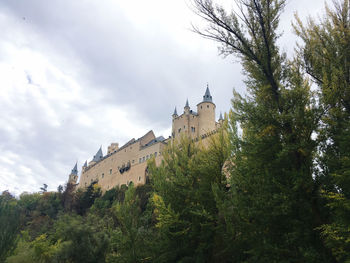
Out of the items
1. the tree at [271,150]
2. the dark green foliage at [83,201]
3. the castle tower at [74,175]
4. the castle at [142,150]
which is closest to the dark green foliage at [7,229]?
the tree at [271,150]

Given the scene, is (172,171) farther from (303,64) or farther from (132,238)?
(303,64)

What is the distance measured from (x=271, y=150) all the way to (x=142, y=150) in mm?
42785

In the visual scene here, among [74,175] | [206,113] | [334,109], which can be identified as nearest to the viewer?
[334,109]

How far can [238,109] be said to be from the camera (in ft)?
29.9

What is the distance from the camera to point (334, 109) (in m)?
7.54

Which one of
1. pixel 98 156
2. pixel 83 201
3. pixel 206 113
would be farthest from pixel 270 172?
pixel 98 156

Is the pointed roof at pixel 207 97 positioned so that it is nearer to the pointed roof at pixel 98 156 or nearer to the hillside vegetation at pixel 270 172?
the hillside vegetation at pixel 270 172

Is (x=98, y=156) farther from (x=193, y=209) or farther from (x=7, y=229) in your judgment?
(x=193, y=209)

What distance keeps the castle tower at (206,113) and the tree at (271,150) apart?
3217cm

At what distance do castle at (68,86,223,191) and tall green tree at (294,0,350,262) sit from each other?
78.7 feet

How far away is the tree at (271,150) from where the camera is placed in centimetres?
700

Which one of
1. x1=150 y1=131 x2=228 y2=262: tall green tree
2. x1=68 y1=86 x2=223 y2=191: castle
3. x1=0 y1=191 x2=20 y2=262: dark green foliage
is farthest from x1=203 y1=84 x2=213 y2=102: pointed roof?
x1=0 y1=191 x2=20 y2=262: dark green foliage

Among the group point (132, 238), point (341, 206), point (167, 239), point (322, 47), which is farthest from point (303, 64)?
point (132, 238)

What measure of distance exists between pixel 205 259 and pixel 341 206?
18.2ft
